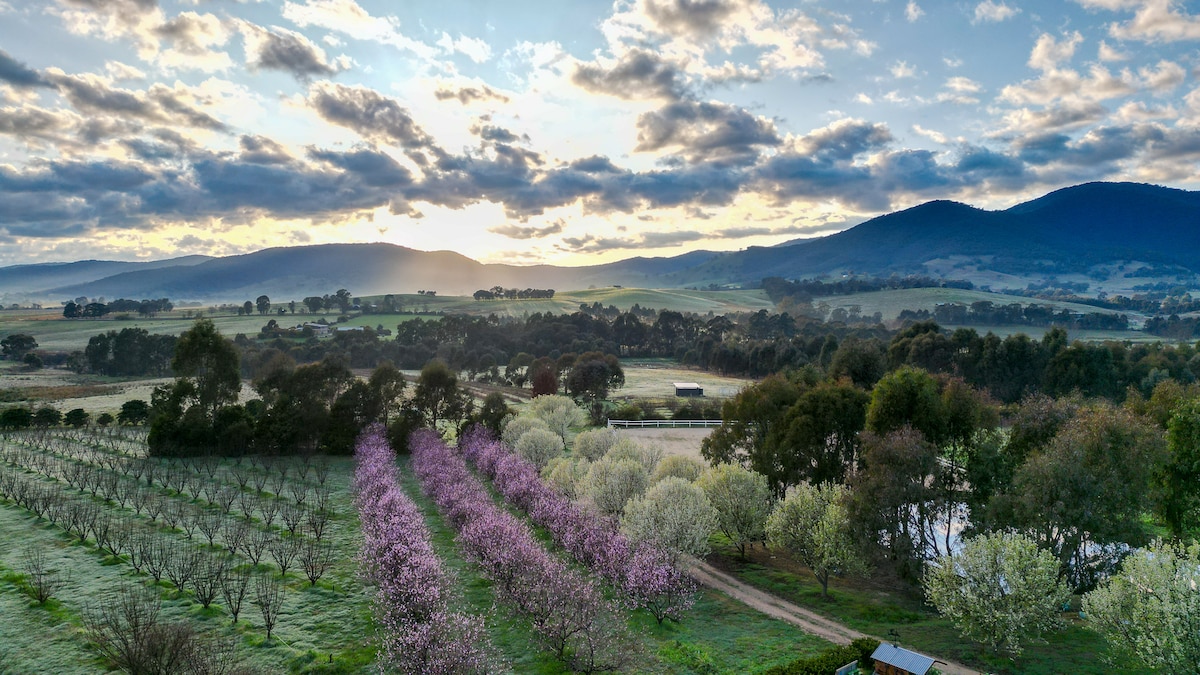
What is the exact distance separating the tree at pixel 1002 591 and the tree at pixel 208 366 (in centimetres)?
7607

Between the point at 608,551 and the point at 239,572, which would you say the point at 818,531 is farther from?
the point at 239,572

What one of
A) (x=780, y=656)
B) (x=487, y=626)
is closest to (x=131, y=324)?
(x=487, y=626)

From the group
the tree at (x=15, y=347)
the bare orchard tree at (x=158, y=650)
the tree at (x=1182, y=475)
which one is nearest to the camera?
the bare orchard tree at (x=158, y=650)

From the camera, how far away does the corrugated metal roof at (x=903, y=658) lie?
22.9 m

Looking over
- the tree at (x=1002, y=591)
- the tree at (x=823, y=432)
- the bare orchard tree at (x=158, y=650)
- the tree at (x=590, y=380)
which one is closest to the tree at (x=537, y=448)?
the tree at (x=823, y=432)

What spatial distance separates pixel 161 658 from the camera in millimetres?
19594

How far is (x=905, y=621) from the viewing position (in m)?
31.0

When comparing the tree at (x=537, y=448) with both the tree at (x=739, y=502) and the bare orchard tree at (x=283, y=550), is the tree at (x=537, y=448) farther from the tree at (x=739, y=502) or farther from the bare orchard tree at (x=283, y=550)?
the bare orchard tree at (x=283, y=550)

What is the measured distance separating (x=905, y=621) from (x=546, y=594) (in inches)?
761

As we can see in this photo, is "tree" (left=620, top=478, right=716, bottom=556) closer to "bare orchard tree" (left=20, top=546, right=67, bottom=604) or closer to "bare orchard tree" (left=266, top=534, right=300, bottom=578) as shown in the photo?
"bare orchard tree" (left=266, top=534, right=300, bottom=578)

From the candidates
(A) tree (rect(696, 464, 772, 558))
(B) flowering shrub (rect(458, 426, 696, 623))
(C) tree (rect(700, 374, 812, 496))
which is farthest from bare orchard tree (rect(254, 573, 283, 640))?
(C) tree (rect(700, 374, 812, 496))

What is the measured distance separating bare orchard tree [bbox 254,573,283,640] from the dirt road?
2325cm

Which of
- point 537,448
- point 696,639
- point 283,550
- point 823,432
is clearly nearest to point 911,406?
A: point 823,432

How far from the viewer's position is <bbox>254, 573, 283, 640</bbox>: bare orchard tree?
84.2 feet
